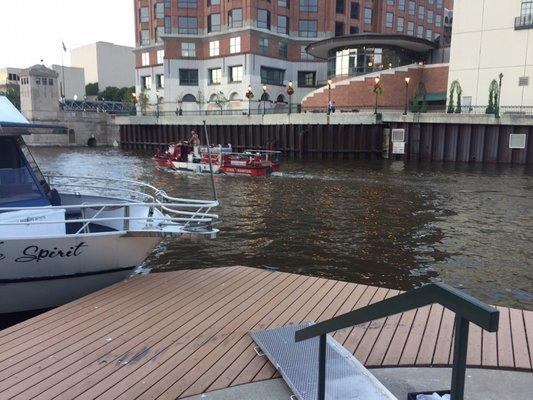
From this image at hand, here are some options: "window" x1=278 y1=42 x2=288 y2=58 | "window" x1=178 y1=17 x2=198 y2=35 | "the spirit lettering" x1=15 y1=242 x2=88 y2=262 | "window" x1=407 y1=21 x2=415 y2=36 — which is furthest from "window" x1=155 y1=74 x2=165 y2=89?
"the spirit lettering" x1=15 y1=242 x2=88 y2=262

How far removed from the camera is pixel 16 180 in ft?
30.1

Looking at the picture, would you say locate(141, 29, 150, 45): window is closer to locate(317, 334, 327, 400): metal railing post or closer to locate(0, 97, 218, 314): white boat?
locate(0, 97, 218, 314): white boat

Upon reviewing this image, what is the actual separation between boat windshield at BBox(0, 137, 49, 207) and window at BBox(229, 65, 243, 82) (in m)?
62.2

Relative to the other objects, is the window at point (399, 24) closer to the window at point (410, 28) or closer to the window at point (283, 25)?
the window at point (410, 28)

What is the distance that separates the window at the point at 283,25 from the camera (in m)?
72.1

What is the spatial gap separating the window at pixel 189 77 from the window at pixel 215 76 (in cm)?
247

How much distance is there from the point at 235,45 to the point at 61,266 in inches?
2586

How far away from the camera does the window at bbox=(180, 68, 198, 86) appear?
74.4 metres

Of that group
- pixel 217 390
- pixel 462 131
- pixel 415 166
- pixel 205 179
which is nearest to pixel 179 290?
pixel 217 390

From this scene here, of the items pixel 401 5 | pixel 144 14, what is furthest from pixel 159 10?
pixel 401 5

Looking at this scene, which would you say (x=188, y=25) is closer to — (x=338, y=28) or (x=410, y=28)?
(x=338, y=28)

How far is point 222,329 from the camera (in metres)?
6.34

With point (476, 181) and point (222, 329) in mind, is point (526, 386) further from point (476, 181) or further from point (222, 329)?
point (476, 181)

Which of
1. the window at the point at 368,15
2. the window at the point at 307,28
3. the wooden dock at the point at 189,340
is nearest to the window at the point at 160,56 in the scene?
the window at the point at 307,28
